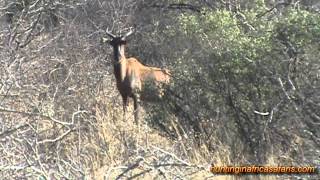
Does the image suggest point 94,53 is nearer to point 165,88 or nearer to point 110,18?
point 110,18

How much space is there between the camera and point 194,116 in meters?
6.75

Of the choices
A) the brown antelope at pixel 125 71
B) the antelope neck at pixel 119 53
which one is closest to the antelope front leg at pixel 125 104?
the brown antelope at pixel 125 71

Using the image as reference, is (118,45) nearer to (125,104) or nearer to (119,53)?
(119,53)

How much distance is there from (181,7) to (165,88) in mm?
6565

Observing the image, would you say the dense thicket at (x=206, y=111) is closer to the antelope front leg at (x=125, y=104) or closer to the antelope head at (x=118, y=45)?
the antelope front leg at (x=125, y=104)

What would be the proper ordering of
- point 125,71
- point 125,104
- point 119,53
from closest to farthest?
point 125,104 → point 125,71 → point 119,53

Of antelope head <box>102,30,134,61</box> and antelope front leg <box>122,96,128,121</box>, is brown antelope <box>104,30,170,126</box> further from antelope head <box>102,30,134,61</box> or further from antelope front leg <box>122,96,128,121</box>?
antelope front leg <box>122,96,128,121</box>

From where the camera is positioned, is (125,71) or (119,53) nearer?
(125,71)

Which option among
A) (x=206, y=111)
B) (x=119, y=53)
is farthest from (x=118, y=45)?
(x=206, y=111)

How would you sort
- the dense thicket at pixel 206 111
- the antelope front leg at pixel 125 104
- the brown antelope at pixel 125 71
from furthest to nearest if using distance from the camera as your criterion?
the brown antelope at pixel 125 71 < the antelope front leg at pixel 125 104 < the dense thicket at pixel 206 111

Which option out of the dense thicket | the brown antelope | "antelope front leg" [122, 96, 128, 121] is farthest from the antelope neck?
the dense thicket

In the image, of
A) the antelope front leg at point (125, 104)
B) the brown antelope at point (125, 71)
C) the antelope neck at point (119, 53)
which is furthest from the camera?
the antelope neck at point (119, 53)

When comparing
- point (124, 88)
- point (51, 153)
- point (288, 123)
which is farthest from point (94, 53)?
point (288, 123)

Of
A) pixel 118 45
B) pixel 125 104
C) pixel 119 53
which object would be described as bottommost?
pixel 125 104
